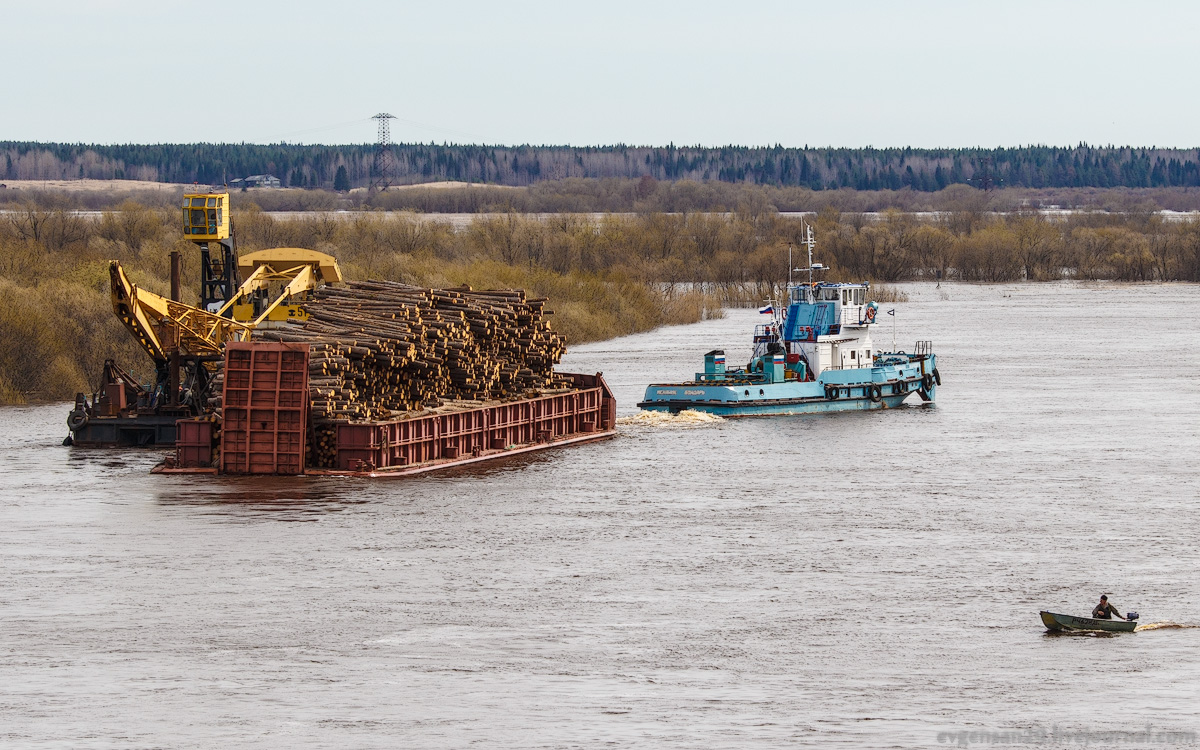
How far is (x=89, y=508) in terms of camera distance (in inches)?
1476

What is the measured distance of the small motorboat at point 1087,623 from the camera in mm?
25844

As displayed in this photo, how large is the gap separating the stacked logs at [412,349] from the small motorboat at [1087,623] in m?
19.3

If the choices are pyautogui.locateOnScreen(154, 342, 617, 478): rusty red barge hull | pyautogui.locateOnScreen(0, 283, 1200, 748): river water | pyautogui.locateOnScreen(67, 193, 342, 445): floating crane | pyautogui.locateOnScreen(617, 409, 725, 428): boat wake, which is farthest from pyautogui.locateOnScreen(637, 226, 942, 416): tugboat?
pyautogui.locateOnScreen(67, 193, 342, 445): floating crane

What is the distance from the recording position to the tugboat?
Result: 183ft

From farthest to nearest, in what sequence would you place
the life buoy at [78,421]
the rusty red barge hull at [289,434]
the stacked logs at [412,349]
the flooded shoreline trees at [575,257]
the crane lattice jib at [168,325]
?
the flooded shoreline trees at [575,257]
the life buoy at [78,421]
the crane lattice jib at [168,325]
the stacked logs at [412,349]
the rusty red barge hull at [289,434]

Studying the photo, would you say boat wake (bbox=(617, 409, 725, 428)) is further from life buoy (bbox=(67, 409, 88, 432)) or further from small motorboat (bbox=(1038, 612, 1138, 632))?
small motorboat (bbox=(1038, 612, 1138, 632))

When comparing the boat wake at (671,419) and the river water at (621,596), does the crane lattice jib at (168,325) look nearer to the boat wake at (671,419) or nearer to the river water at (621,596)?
the river water at (621,596)

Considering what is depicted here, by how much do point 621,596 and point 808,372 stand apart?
1180 inches

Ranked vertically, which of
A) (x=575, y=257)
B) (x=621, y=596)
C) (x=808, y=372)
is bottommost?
(x=621, y=596)

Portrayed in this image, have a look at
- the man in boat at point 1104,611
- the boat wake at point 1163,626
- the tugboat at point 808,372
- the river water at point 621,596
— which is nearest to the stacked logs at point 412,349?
the river water at point 621,596

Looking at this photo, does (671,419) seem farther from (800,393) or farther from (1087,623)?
(1087,623)

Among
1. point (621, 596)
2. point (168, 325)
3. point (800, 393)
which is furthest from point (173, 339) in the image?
point (621, 596)

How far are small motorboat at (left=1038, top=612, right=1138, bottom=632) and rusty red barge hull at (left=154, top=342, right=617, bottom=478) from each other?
18788mm

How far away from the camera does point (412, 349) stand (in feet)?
140
